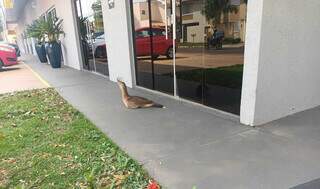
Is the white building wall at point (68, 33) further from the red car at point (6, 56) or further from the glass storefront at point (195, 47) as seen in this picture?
the glass storefront at point (195, 47)

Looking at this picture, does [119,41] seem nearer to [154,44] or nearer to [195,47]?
[154,44]

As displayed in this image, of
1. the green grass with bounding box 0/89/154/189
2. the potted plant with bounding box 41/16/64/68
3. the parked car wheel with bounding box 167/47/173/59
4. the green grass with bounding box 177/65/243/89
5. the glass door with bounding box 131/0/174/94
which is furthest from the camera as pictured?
the potted plant with bounding box 41/16/64/68

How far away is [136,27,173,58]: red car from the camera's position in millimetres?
5758

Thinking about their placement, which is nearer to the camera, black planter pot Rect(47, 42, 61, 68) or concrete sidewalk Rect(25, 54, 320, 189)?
concrete sidewalk Rect(25, 54, 320, 189)

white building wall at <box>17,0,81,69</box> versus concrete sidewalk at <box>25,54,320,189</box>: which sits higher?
white building wall at <box>17,0,81,69</box>

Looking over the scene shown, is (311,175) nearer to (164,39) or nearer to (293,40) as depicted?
(293,40)

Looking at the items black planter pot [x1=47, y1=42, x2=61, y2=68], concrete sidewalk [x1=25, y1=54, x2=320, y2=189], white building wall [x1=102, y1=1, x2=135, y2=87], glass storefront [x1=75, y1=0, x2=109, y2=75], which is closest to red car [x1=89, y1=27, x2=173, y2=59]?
white building wall [x1=102, y1=1, x2=135, y2=87]

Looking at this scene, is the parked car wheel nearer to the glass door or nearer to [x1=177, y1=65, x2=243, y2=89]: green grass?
the glass door

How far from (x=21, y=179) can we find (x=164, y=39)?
3.84m

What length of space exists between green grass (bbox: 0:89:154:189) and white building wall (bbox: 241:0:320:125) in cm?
184

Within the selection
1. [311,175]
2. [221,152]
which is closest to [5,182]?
[221,152]

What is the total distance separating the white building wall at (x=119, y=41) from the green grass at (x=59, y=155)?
2098mm

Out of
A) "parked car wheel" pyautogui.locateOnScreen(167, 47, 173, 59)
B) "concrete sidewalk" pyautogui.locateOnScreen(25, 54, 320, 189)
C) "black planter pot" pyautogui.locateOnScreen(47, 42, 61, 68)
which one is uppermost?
"parked car wheel" pyautogui.locateOnScreen(167, 47, 173, 59)

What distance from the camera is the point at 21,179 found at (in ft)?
9.84
